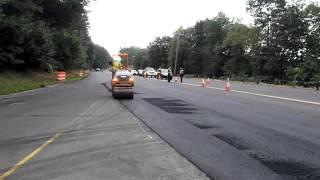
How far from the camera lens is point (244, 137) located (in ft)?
42.3

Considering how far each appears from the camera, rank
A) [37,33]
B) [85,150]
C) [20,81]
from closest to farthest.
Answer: [85,150] → [20,81] → [37,33]

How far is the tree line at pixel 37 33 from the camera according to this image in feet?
145

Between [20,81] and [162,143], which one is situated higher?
[162,143]

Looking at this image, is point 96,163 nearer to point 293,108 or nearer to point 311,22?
point 293,108

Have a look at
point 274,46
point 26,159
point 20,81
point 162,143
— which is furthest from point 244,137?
point 274,46

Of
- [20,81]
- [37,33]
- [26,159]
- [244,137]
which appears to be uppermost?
[37,33]

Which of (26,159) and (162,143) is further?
(162,143)

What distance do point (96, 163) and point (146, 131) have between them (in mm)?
4775

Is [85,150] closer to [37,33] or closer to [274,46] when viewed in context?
[37,33]

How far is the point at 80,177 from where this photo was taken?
845 centimetres

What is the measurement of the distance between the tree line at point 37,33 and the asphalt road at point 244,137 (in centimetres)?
2034

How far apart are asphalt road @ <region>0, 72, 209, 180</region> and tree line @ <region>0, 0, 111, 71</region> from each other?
20.5 metres

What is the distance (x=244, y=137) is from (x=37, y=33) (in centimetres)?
3987

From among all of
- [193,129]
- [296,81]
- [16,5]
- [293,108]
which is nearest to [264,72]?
[296,81]
